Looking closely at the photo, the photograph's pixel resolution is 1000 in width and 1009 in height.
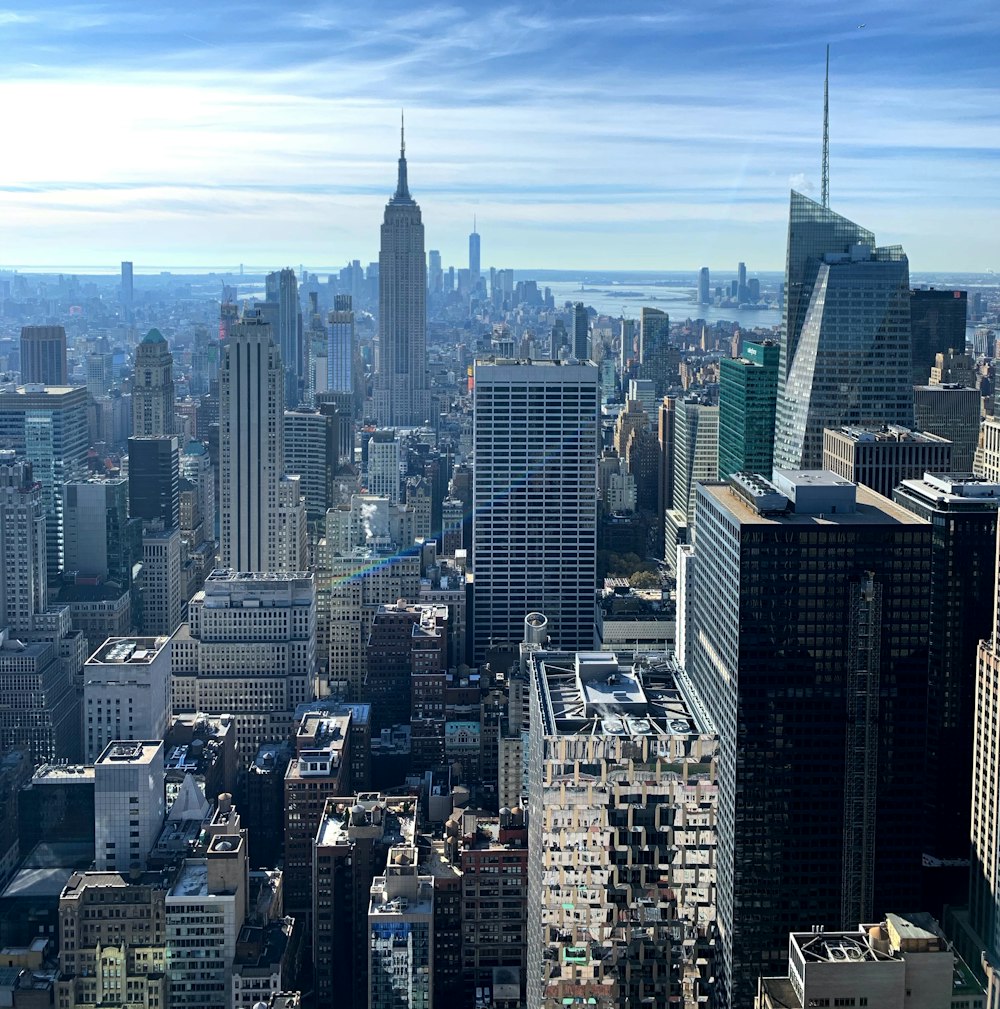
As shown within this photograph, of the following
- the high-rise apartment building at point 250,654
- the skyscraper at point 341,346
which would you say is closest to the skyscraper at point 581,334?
the skyscraper at point 341,346

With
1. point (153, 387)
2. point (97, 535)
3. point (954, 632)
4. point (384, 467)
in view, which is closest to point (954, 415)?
point (954, 632)

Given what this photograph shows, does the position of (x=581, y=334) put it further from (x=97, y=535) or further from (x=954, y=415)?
(x=954, y=415)

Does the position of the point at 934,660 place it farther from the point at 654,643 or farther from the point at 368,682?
the point at 368,682

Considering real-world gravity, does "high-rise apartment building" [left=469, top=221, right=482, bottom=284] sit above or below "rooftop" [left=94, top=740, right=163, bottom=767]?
above

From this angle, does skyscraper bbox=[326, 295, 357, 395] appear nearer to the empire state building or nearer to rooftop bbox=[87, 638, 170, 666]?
the empire state building

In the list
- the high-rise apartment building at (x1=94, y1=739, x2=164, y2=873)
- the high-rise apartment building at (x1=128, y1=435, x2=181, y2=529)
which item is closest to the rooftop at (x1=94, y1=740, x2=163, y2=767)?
the high-rise apartment building at (x1=94, y1=739, x2=164, y2=873)

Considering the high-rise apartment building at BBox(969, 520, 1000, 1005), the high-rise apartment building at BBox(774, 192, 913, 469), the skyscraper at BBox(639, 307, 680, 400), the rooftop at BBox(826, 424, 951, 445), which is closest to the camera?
the high-rise apartment building at BBox(969, 520, 1000, 1005)
